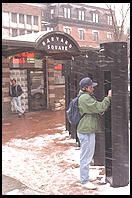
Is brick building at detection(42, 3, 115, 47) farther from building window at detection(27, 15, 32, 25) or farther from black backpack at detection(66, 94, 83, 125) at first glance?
black backpack at detection(66, 94, 83, 125)

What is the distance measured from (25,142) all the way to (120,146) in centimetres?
429

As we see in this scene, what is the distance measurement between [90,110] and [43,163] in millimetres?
2355

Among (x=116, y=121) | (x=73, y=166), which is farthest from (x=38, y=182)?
(x=116, y=121)

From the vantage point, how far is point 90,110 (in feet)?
16.6

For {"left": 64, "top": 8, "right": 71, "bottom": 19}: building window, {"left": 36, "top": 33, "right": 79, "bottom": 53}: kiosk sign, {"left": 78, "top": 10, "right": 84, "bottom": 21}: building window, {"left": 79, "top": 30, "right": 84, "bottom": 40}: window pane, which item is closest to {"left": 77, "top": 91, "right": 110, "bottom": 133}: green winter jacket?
{"left": 36, "top": 33, "right": 79, "bottom": 53}: kiosk sign

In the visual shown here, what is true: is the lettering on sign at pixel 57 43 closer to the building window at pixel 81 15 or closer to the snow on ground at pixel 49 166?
the snow on ground at pixel 49 166

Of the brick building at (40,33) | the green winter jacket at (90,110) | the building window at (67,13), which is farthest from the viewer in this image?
the building window at (67,13)

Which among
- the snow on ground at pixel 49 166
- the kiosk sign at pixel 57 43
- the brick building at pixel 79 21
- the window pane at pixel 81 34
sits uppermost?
the brick building at pixel 79 21

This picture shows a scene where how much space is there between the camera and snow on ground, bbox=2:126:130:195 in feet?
16.8

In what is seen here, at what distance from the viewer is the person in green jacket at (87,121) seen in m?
5.01

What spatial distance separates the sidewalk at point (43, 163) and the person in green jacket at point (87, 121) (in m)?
0.33

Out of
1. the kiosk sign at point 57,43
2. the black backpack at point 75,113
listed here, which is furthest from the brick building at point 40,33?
the black backpack at point 75,113

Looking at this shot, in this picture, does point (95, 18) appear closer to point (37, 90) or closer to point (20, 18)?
point (20, 18)

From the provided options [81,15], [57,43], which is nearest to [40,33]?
[57,43]
